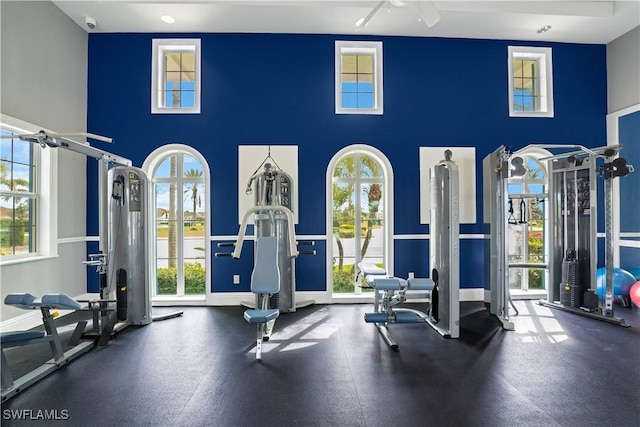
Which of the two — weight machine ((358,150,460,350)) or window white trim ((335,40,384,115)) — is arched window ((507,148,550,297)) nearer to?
weight machine ((358,150,460,350))

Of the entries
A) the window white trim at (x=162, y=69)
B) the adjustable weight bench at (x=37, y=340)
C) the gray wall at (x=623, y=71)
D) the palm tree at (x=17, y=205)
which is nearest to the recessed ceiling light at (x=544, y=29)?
the gray wall at (x=623, y=71)

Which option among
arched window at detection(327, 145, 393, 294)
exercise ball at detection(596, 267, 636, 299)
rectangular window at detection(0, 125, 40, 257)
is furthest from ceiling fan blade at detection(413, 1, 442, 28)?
rectangular window at detection(0, 125, 40, 257)

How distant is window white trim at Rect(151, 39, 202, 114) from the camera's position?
5.39 m

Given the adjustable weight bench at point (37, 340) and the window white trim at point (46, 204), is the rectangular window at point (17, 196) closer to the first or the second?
the window white trim at point (46, 204)

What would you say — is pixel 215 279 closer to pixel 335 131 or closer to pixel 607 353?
pixel 335 131

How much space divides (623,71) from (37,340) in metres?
9.01

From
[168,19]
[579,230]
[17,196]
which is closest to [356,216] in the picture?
[579,230]

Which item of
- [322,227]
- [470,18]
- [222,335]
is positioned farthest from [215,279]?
[470,18]

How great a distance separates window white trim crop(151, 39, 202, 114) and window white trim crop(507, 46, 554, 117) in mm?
5438

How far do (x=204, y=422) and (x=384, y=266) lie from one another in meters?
3.93

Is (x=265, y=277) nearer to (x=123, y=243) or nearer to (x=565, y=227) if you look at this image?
(x=123, y=243)

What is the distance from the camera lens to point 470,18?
5.07 meters

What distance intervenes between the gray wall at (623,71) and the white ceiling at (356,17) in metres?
0.20

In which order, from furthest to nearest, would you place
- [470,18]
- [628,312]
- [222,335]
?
[470,18] < [628,312] < [222,335]
